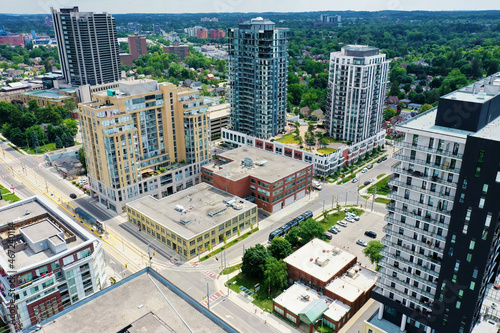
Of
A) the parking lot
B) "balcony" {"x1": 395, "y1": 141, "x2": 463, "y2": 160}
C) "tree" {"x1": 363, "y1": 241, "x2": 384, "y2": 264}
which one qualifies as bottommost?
the parking lot

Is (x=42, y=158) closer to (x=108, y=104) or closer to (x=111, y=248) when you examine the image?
(x=108, y=104)

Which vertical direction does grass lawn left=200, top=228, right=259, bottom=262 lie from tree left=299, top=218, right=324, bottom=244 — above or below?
below

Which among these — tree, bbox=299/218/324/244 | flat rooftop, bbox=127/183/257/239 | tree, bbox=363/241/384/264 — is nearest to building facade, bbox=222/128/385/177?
flat rooftop, bbox=127/183/257/239

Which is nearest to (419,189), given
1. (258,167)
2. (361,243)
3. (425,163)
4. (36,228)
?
(425,163)

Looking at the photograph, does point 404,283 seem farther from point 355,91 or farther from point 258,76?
point 258,76

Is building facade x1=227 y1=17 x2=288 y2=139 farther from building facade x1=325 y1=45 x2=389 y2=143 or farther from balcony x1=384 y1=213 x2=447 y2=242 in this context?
balcony x1=384 y1=213 x2=447 y2=242
